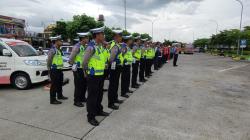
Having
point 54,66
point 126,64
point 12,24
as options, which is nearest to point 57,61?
point 54,66

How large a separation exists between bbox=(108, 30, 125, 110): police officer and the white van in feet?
10.9

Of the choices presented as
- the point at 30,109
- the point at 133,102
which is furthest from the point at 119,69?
the point at 30,109

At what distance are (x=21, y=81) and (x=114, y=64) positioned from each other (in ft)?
13.3

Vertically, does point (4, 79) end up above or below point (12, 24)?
below

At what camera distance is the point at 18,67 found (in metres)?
7.28

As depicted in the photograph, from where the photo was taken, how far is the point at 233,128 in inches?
178

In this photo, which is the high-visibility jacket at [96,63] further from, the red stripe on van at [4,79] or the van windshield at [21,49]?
the red stripe on van at [4,79]

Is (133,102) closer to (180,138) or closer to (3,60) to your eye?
(180,138)

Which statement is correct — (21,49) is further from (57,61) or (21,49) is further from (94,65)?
(94,65)

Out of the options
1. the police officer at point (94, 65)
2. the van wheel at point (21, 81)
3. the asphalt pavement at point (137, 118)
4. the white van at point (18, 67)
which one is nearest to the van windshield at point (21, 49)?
the white van at point (18, 67)

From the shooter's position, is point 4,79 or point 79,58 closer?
point 79,58

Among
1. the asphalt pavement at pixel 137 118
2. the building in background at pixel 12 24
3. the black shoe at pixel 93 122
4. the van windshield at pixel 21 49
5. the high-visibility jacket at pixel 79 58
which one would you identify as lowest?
the asphalt pavement at pixel 137 118

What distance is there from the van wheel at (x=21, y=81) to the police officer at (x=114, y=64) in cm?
350

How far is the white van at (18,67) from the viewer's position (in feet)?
23.9
